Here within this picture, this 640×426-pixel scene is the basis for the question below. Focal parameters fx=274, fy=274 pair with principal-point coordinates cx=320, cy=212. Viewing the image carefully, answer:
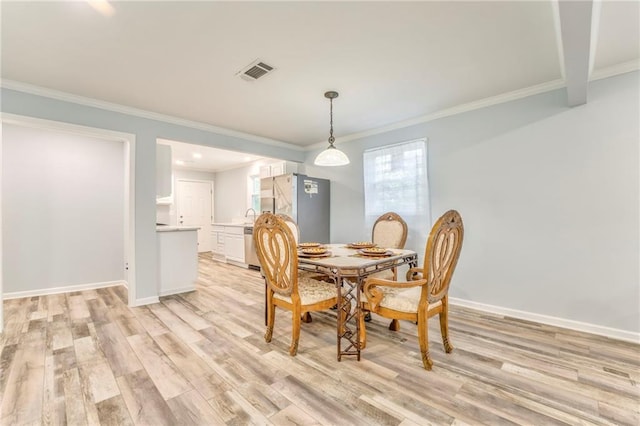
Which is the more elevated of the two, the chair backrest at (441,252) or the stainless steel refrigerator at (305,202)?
the stainless steel refrigerator at (305,202)

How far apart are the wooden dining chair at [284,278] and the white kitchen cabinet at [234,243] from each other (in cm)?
361

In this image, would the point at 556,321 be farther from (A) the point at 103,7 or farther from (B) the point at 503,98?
(A) the point at 103,7

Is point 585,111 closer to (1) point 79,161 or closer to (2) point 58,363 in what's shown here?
(2) point 58,363

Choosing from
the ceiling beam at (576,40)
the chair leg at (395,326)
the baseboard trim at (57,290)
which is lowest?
the chair leg at (395,326)

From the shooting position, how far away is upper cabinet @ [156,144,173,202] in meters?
3.78

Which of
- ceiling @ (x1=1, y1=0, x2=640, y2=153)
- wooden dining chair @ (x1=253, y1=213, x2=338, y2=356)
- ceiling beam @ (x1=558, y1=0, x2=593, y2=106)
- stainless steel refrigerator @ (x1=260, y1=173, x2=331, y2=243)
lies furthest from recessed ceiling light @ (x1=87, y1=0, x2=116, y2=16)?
stainless steel refrigerator @ (x1=260, y1=173, x2=331, y2=243)

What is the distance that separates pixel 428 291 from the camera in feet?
6.27

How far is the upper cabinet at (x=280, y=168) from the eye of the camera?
535cm

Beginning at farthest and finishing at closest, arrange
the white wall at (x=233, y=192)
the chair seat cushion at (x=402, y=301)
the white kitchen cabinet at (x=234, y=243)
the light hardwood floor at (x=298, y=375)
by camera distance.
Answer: the white wall at (x=233, y=192), the white kitchen cabinet at (x=234, y=243), the chair seat cushion at (x=402, y=301), the light hardwood floor at (x=298, y=375)

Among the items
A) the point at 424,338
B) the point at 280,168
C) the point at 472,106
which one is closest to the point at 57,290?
the point at 280,168

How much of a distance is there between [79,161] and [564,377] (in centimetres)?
606

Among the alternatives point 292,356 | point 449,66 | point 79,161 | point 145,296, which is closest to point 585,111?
point 449,66

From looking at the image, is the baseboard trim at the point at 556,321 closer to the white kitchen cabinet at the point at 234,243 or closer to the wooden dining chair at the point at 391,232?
the wooden dining chair at the point at 391,232

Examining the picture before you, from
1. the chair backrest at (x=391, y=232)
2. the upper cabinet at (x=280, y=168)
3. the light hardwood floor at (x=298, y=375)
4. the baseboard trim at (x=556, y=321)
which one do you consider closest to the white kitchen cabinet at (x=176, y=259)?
the light hardwood floor at (x=298, y=375)
